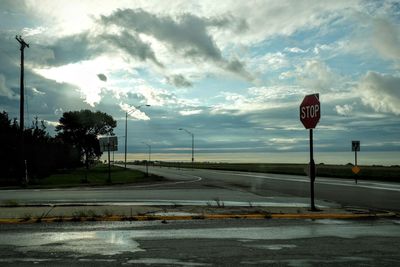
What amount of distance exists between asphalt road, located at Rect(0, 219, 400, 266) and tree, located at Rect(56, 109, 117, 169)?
8799 centimetres

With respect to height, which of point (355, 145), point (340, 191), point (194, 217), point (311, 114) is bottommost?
point (340, 191)

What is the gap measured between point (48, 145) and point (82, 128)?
132 feet

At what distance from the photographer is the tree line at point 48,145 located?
1560 inches

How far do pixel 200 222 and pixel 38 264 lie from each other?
15.6ft

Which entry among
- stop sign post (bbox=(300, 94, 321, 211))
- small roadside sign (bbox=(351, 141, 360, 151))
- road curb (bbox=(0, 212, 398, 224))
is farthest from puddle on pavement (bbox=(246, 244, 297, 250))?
small roadside sign (bbox=(351, 141, 360, 151))

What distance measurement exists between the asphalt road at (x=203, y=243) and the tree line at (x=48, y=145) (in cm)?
2316

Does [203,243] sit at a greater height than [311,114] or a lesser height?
lesser

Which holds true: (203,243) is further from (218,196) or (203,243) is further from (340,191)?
(340,191)

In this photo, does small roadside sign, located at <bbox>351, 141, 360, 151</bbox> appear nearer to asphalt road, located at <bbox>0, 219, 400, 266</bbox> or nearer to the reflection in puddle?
asphalt road, located at <bbox>0, 219, 400, 266</bbox>

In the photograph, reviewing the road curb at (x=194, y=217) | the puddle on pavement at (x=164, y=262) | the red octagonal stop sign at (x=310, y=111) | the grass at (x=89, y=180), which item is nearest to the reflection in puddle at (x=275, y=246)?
the puddle on pavement at (x=164, y=262)

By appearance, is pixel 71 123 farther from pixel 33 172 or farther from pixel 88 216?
pixel 88 216

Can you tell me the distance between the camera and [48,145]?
56.9m

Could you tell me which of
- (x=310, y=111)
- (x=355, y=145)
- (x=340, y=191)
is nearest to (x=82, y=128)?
(x=355, y=145)

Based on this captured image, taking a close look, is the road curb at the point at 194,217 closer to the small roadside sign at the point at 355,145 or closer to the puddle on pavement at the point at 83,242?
the puddle on pavement at the point at 83,242
